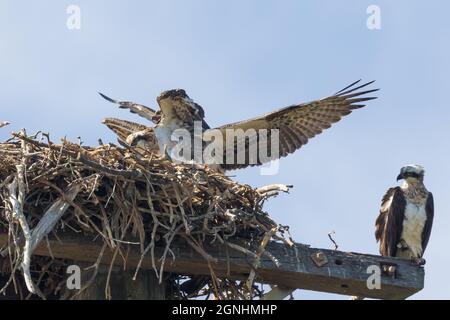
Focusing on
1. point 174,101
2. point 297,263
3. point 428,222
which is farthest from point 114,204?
point 428,222

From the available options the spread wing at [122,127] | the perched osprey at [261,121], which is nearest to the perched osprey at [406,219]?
the perched osprey at [261,121]

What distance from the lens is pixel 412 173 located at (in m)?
7.83

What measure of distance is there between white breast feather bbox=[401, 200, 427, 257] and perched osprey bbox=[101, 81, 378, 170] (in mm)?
1120

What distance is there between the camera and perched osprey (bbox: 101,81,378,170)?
8039mm

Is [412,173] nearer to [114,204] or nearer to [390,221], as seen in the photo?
[390,221]

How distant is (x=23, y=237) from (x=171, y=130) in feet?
9.82

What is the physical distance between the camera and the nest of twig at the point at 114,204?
541cm

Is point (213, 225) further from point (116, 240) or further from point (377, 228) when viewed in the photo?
point (377, 228)

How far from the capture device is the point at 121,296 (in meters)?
5.65

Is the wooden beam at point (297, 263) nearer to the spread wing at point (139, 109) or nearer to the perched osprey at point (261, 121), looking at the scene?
the perched osprey at point (261, 121)

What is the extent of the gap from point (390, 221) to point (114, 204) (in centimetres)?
259

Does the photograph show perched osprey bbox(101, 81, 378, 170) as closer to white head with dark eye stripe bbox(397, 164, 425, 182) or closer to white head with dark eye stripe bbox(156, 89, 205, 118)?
white head with dark eye stripe bbox(156, 89, 205, 118)

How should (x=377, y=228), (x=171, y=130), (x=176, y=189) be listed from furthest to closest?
1. (x=171, y=130)
2. (x=377, y=228)
3. (x=176, y=189)
